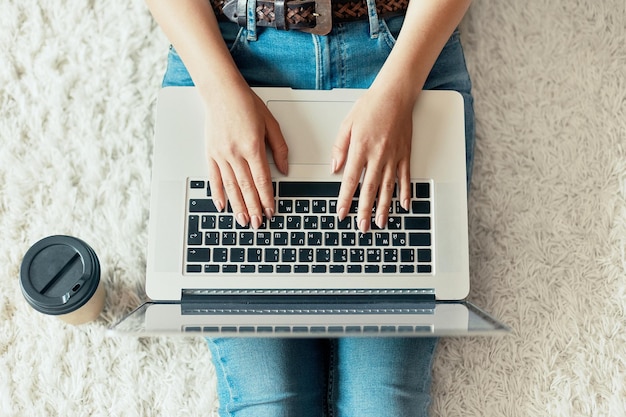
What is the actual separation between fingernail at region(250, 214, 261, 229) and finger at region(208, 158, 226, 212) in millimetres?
37

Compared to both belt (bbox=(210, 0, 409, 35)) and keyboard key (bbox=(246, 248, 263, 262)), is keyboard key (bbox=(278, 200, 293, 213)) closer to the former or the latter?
keyboard key (bbox=(246, 248, 263, 262))

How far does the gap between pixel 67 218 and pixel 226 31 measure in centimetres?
35

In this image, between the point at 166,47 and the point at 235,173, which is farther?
the point at 166,47

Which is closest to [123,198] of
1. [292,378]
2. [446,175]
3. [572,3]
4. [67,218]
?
[67,218]

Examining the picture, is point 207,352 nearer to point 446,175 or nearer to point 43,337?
point 43,337

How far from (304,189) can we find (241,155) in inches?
3.3

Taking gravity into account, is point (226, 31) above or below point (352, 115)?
above

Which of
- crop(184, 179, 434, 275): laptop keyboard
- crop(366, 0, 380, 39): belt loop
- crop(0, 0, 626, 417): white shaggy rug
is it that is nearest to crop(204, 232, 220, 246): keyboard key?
crop(184, 179, 434, 275): laptop keyboard

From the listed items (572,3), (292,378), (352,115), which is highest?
(572,3)

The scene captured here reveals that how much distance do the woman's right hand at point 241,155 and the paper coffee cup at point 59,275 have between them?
0.21 metres

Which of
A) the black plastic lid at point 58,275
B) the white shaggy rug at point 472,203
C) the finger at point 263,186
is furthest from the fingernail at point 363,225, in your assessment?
the black plastic lid at point 58,275

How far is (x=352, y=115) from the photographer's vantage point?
2.39ft

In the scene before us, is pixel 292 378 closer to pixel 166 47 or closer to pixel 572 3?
pixel 166 47

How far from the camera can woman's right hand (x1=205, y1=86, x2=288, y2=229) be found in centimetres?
70
